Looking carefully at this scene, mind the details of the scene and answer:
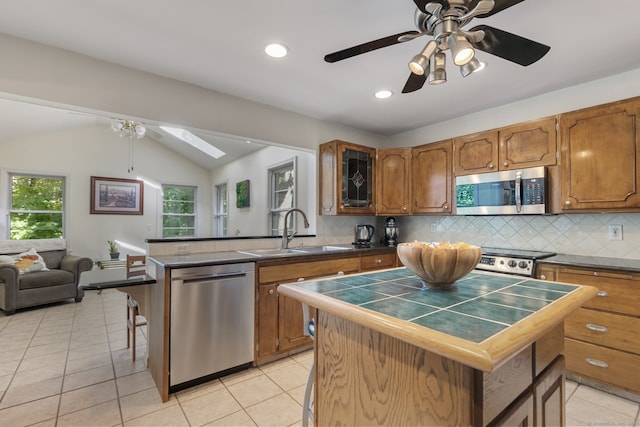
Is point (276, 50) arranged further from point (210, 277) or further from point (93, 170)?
point (93, 170)

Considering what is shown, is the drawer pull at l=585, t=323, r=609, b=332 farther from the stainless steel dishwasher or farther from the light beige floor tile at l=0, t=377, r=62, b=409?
the light beige floor tile at l=0, t=377, r=62, b=409

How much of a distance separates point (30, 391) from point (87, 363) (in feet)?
1.39

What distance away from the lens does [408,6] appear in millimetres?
1679

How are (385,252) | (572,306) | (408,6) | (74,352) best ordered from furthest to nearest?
(385,252) → (74,352) → (408,6) → (572,306)

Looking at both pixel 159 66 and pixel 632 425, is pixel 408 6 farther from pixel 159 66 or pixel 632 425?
pixel 632 425

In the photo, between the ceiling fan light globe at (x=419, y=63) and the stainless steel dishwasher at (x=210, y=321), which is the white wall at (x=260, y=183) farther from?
the ceiling fan light globe at (x=419, y=63)

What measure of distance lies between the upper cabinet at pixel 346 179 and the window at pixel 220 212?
3.73 metres

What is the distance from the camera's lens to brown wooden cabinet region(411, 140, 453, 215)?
3.26 m

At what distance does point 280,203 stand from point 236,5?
3.18 m

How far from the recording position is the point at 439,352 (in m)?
0.69

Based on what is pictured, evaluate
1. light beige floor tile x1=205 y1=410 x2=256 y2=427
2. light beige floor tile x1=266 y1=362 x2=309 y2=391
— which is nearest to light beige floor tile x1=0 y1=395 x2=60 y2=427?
light beige floor tile x1=205 y1=410 x2=256 y2=427

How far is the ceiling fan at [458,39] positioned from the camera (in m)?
1.26

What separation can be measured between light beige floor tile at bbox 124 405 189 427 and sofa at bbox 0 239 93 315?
11.0 feet

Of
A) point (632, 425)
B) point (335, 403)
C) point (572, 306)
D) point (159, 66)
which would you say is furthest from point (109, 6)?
point (632, 425)
